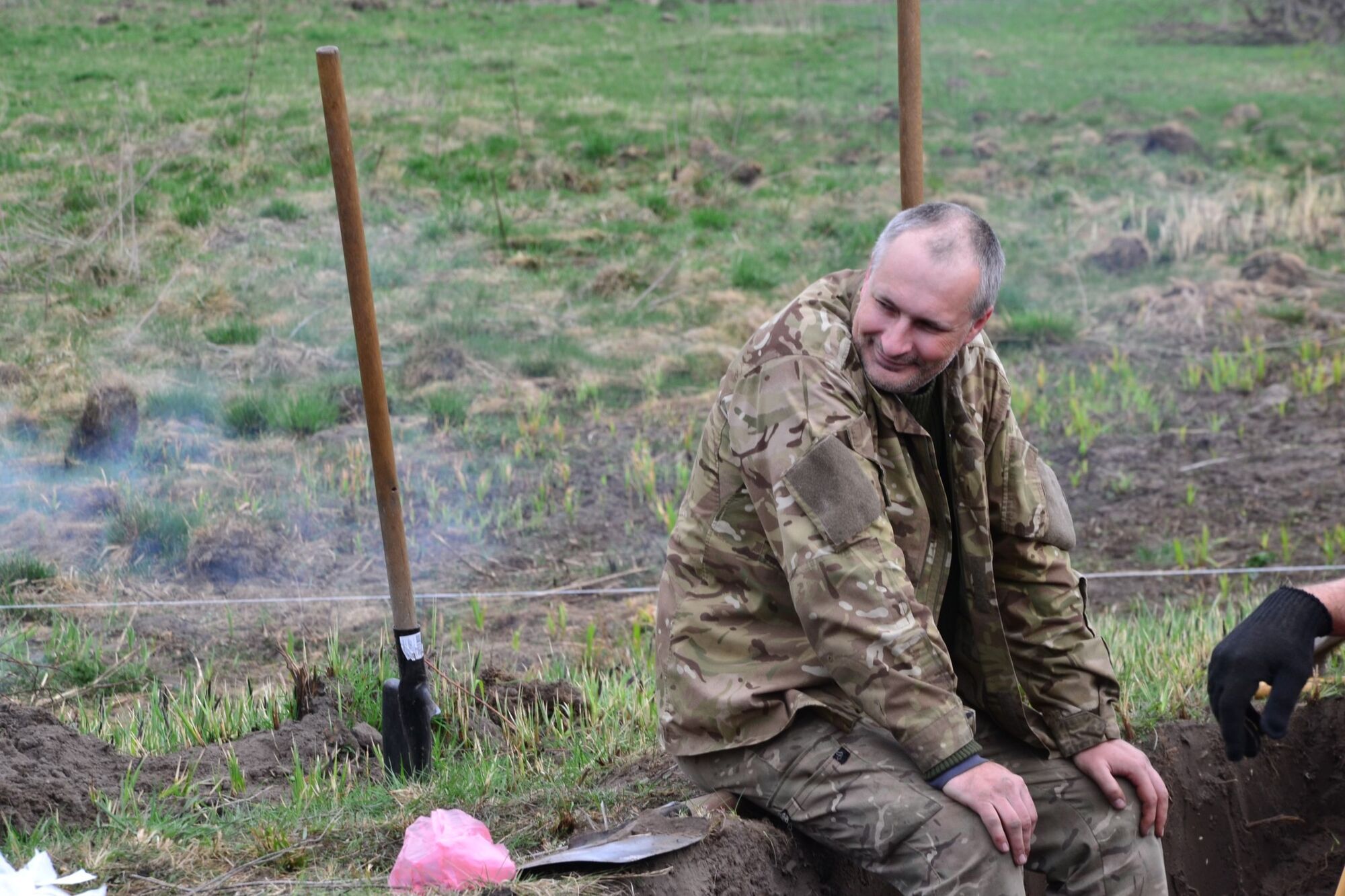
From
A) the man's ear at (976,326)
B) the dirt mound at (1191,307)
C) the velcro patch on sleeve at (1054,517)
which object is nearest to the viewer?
the man's ear at (976,326)

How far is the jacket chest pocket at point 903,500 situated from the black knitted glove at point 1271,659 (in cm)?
72

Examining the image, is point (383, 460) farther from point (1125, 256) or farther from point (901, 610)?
point (1125, 256)

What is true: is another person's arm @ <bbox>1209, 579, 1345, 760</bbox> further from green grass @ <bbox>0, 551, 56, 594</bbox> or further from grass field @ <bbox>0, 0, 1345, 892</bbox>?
green grass @ <bbox>0, 551, 56, 594</bbox>

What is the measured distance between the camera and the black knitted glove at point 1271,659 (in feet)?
9.68

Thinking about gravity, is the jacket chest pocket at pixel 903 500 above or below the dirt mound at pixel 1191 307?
above

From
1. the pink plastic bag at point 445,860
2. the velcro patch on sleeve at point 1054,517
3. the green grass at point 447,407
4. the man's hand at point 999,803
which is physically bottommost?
the green grass at point 447,407

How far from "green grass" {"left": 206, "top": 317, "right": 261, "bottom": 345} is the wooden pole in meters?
4.55

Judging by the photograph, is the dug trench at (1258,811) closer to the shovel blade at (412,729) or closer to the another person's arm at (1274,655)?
the another person's arm at (1274,655)

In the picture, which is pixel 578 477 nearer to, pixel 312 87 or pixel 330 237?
pixel 330 237

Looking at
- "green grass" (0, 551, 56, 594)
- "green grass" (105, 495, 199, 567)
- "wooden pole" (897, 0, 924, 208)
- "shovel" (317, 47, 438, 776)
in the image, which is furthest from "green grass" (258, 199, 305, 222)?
"wooden pole" (897, 0, 924, 208)

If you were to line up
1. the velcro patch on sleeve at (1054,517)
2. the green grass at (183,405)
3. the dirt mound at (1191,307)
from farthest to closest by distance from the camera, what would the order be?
the dirt mound at (1191,307)
the green grass at (183,405)
the velcro patch on sleeve at (1054,517)

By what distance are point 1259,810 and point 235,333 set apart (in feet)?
19.0

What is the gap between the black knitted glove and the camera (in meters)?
2.95

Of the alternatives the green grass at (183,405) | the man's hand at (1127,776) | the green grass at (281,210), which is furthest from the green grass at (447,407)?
the man's hand at (1127,776)
